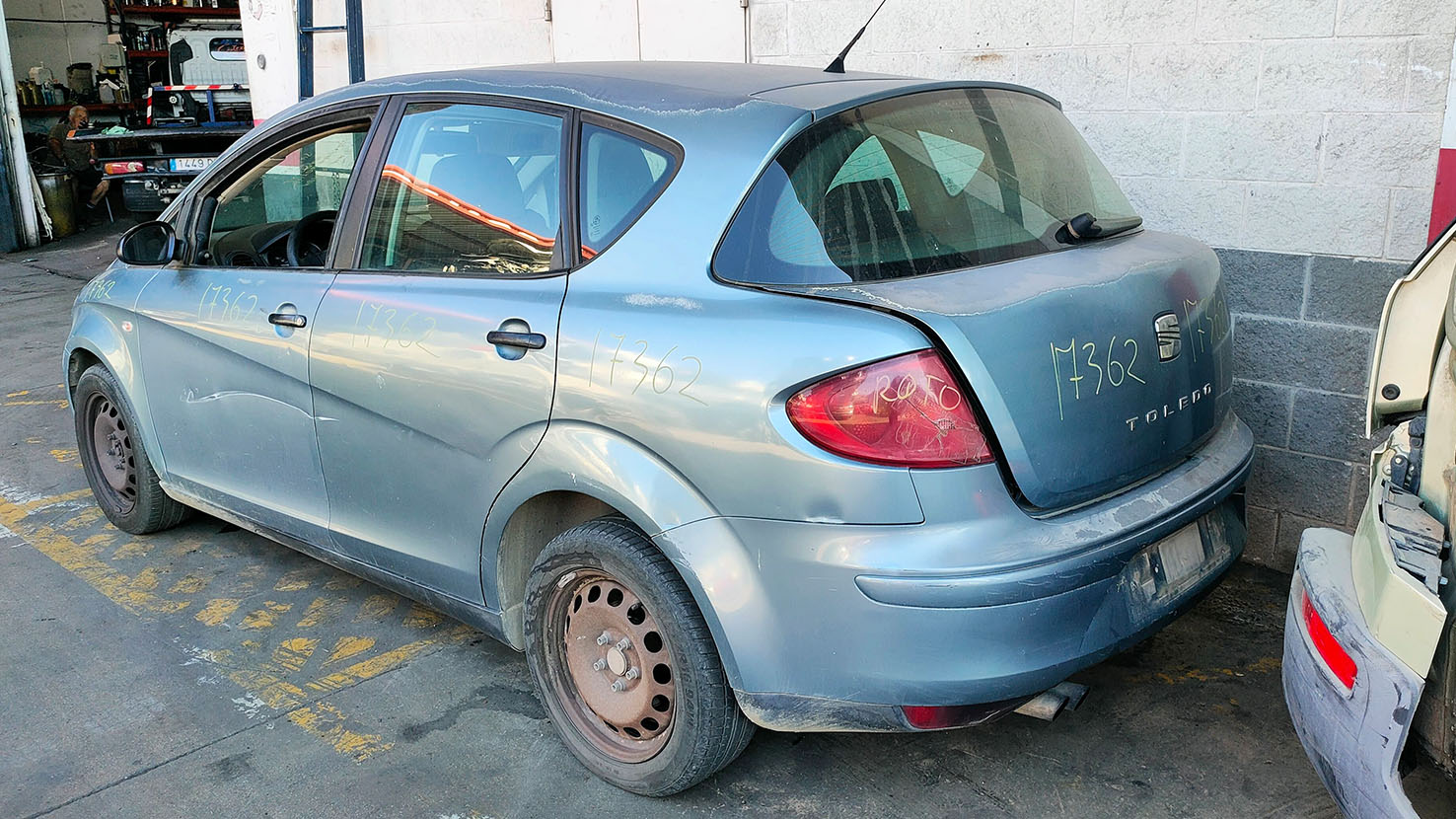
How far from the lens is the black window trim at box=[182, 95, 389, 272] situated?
3457 mm

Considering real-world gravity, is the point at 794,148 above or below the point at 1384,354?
above

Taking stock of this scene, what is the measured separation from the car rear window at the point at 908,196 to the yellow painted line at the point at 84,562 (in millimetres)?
2595

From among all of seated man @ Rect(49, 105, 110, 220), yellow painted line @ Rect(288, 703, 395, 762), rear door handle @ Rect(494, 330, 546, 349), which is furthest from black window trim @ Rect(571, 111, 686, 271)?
seated man @ Rect(49, 105, 110, 220)

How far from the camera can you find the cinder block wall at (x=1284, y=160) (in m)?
3.82

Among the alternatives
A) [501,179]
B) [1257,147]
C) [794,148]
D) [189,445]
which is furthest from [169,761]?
[1257,147]

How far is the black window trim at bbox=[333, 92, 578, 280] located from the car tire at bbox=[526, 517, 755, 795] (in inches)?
28.2

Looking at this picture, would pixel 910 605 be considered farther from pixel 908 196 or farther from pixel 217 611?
pixel 217 611

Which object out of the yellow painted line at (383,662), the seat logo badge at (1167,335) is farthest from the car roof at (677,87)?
the yellow painted line at (383,662)

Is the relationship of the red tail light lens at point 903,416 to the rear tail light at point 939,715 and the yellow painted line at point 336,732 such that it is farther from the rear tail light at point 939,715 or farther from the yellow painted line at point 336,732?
the yellow painted line at point 336,732

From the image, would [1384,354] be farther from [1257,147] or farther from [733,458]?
[1257,147]

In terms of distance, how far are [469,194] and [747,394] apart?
3.82 feet

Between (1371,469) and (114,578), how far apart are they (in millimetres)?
3970

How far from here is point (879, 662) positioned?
2.41m

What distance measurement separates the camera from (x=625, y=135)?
2.87 meters
